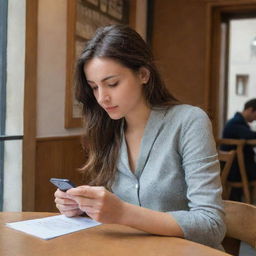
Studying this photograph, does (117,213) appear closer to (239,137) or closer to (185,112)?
(185,112)

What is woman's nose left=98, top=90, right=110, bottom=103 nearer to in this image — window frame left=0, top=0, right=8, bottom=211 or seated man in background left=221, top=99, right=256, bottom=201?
window frame left=0, top=0, right=8, bottom=211

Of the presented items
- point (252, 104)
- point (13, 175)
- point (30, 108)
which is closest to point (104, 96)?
point (30, 108)

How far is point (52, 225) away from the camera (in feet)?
3.92

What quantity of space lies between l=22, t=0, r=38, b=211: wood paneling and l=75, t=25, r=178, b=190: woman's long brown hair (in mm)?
772

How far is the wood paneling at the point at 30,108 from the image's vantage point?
7.41 ft

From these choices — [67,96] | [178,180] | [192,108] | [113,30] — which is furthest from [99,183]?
[67,96]

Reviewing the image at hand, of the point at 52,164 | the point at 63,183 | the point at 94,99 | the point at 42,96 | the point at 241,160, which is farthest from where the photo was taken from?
the point at 241,160

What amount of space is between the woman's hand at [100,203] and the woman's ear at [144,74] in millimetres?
482

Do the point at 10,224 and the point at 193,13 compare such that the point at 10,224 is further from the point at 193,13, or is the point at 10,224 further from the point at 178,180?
the point at 193,13

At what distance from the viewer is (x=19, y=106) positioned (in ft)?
7.53

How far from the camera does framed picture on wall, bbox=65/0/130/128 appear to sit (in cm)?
263

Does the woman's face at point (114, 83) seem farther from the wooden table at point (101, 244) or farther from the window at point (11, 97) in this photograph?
the window at point (11, 97)

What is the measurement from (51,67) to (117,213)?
1588mm

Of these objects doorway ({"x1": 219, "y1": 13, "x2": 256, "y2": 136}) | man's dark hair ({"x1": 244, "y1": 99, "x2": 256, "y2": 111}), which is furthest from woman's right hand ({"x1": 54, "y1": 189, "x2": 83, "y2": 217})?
doorway ({"x1": 219, "y1": 13, "x2": 256, "y2": 136})
